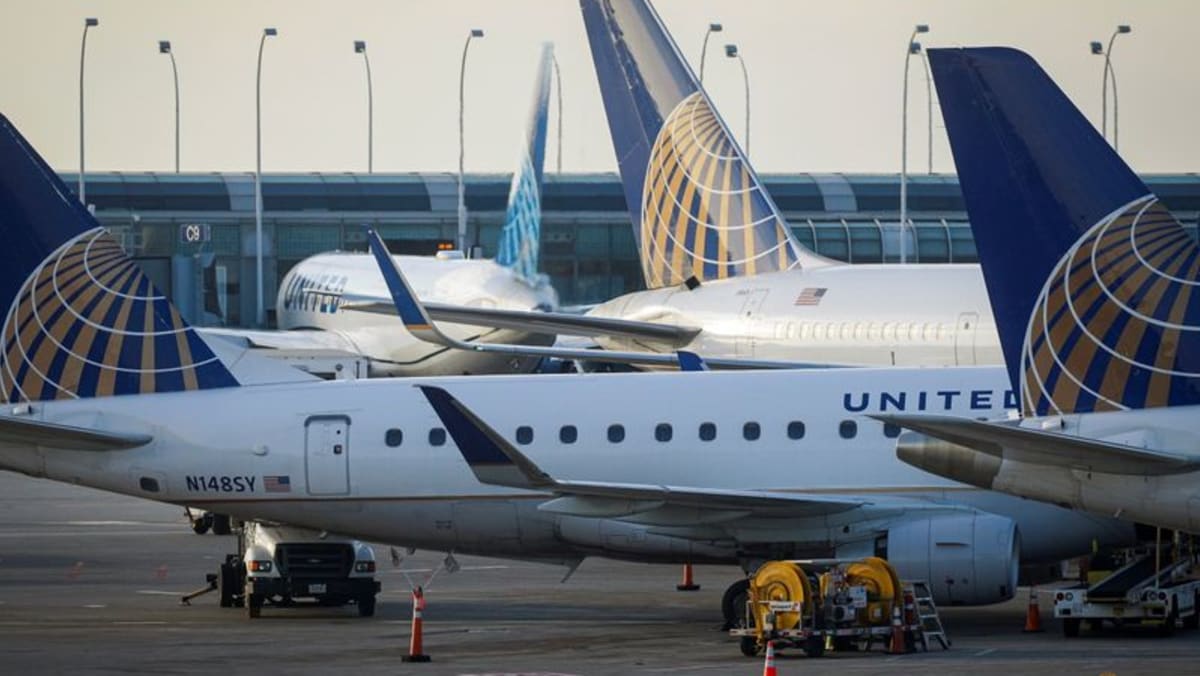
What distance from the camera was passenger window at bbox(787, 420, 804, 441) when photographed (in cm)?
3003

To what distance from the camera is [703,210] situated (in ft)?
153

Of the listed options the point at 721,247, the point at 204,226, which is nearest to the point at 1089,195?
the point at 721,247

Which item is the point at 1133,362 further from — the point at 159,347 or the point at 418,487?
the point at 159,347

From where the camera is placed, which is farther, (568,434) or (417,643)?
(568,434)

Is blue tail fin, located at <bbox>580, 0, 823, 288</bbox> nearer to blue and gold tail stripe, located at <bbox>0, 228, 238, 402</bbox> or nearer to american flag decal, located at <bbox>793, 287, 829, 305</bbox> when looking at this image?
american flag decal, located at <bbox>793, 287, 829, 305</bbox>

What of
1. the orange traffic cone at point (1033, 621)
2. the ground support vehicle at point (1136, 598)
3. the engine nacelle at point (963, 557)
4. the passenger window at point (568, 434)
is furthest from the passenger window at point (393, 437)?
the ground support vehicle at point (1136, 598)

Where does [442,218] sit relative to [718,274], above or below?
above

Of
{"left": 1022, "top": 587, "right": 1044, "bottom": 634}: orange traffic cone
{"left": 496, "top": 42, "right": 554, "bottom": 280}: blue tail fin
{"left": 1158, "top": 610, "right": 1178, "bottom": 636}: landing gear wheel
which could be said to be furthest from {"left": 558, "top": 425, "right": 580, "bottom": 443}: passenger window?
{"left": 496, "top": 42, "right": 554, "bottom": 280}: blue tail fin

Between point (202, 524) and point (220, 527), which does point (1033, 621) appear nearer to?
point (202, 524)

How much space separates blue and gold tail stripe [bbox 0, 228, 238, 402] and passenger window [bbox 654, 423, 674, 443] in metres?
5.95

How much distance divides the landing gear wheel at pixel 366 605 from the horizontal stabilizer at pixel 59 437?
11.9ft

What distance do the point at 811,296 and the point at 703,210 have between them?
3694 millimetres

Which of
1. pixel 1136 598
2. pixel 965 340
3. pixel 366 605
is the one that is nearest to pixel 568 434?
pixel 366 605

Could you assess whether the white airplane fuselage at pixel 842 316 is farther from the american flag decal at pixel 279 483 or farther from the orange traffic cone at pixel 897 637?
the american flag decal at pixel 279 483
